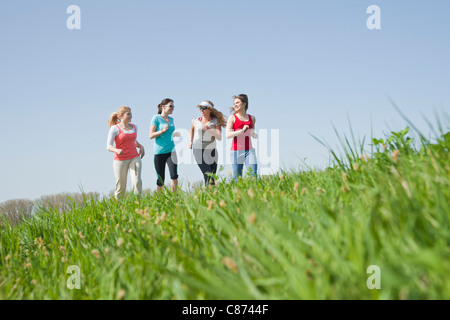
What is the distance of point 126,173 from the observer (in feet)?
33.7

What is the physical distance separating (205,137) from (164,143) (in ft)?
4.14

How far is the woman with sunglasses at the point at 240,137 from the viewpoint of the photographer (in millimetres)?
9008

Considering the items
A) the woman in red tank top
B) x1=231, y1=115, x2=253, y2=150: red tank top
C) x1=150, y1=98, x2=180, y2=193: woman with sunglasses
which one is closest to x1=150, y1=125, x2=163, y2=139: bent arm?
x1=150, y1=98, x2=180, y2=193: woman with sunglasses

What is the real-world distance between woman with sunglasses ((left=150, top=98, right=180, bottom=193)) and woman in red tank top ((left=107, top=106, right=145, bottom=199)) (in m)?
0.54

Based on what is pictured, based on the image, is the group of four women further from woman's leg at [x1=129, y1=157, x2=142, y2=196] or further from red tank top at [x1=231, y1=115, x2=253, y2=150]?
red tank top at [x1=231, y1=115, x2=253, y2=150]

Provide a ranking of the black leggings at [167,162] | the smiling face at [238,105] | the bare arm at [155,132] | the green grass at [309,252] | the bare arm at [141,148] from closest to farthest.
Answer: the green grass at [309,252]
the smiling face at [238,105]
the bare arm at [155,132]
the black leggings at [167,162]
the bare arm at [141,148]

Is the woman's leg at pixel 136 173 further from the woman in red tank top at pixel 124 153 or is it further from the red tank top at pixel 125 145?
the red tank top at pixel 125 145

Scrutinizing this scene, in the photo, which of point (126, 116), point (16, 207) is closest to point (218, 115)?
point (126, 116)

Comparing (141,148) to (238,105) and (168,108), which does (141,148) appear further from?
(238,105)

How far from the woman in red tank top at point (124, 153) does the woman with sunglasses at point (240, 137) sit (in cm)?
288

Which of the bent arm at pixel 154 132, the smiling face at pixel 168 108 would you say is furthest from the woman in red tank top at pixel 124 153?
the smiling face at pixel 168 108

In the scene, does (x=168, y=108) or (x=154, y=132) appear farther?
(x=168, y=108)
